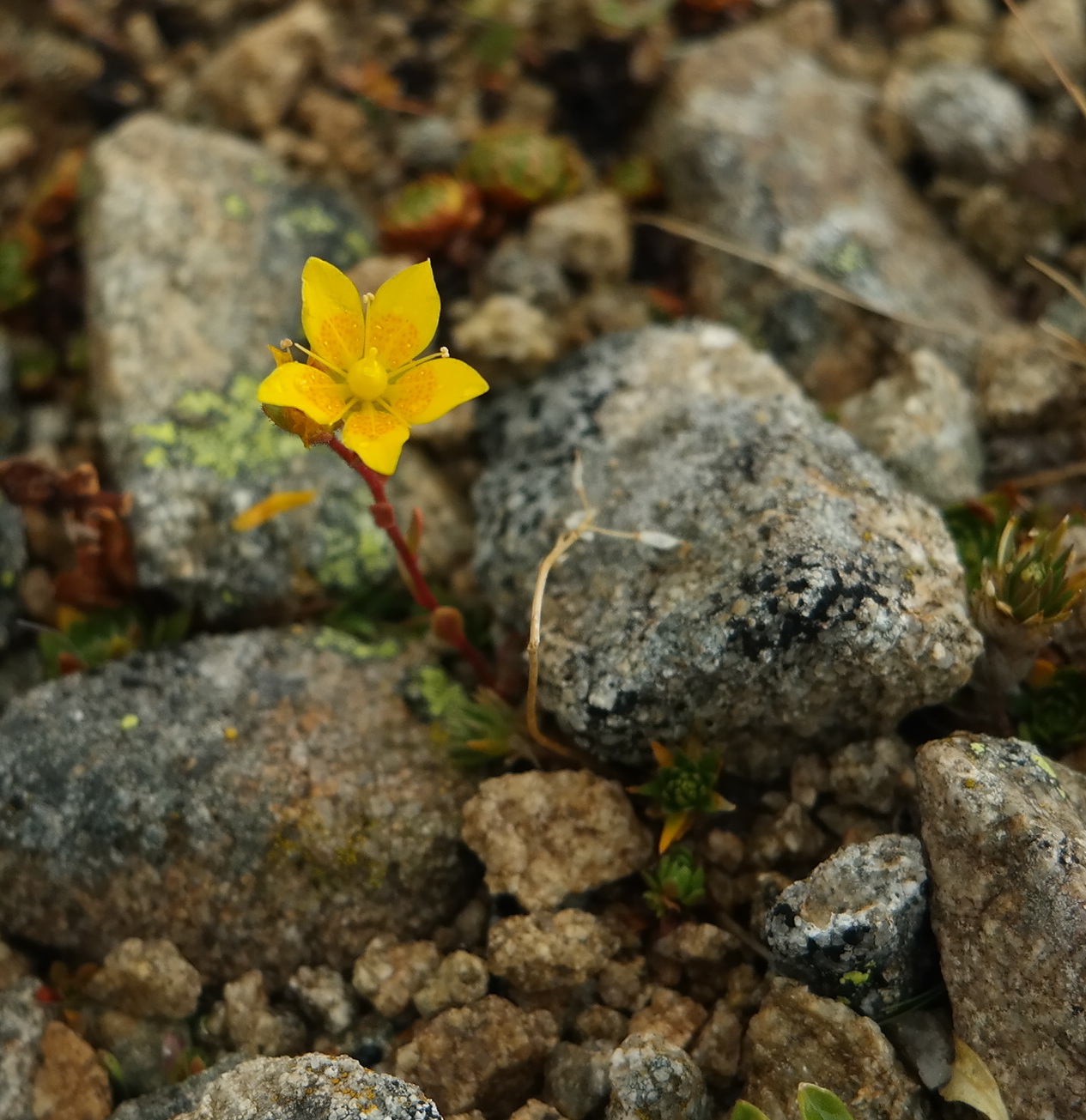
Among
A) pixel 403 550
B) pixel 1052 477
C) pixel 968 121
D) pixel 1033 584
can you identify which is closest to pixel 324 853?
pixel 403 550

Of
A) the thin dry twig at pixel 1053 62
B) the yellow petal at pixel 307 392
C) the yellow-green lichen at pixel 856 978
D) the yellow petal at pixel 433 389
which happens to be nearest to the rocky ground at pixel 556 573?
the yellow-green lichen at pixel 856 978

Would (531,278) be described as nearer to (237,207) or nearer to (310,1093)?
(237,207)

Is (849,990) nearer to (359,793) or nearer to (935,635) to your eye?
(935,635)

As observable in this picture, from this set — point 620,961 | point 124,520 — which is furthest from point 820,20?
point 620,961

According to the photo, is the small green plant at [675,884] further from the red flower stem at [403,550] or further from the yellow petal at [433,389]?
the yellow petal at [433,389]

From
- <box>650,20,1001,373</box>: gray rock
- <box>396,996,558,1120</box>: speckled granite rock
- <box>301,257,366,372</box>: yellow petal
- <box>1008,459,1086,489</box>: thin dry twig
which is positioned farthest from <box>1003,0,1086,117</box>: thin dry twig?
<box>396,996,558,1120</box>: speckled granite rock
